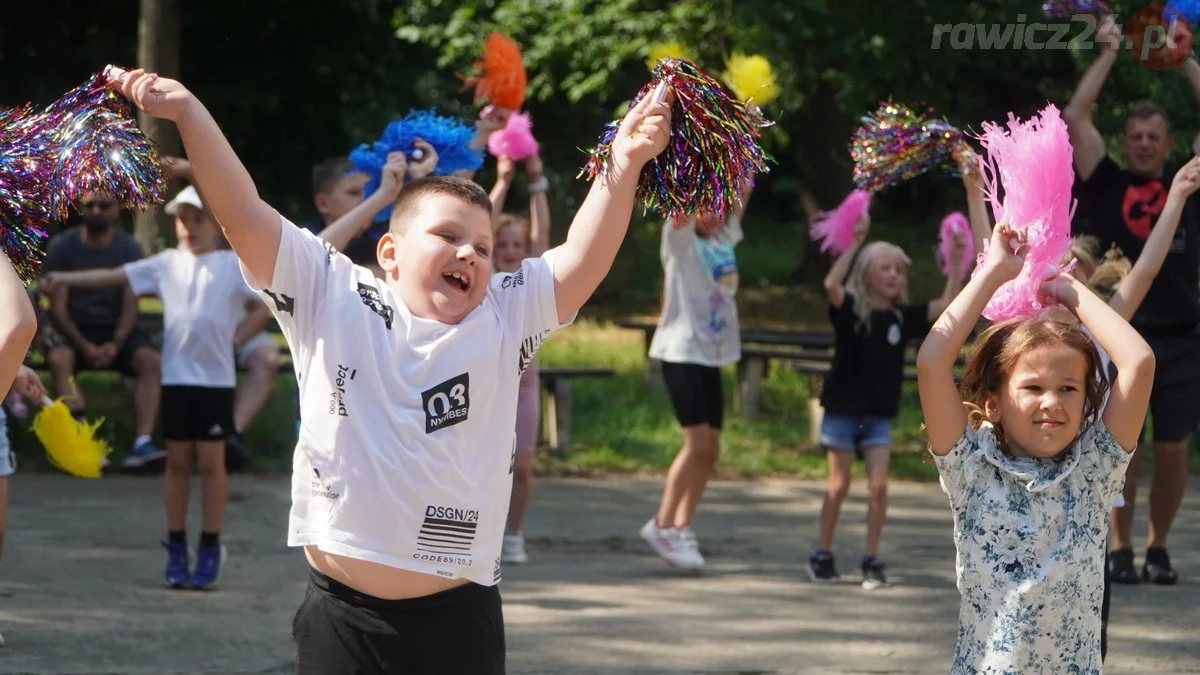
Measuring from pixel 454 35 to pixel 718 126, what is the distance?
1450cm

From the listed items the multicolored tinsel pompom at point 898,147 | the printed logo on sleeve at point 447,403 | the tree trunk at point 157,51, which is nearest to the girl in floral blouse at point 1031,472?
the printed logo on sleeve at point 447,403

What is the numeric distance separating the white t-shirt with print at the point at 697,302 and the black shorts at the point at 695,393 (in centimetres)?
4

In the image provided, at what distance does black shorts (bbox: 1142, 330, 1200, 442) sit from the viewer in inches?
267

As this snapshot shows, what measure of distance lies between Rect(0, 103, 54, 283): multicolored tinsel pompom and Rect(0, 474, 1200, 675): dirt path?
7.14 ft

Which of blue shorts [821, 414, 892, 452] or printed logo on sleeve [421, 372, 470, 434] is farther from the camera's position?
blue shorts [821, 414, 892, 452]

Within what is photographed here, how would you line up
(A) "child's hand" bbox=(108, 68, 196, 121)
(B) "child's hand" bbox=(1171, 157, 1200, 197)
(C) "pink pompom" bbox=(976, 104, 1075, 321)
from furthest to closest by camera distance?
1. (B) "child's hand" bbox=(1171, 157, 1200, 197)
2. (C) "pink pompom" bbox=(976, 104, 1075, 321)
3. (A) "child's hand" bbox=(108, 68, 196, 121)

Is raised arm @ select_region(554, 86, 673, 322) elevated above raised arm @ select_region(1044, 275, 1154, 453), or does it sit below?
above

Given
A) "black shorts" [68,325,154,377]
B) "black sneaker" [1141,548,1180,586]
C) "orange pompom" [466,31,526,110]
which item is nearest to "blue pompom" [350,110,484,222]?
"orange pompom" [466,31,526,110]

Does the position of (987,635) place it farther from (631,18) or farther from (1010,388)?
(631,18)

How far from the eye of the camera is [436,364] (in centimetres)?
313

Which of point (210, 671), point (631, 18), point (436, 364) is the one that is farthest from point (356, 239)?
point (631, 18)

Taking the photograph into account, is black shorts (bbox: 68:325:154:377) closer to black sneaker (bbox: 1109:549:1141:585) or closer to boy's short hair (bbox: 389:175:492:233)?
black sneaker (bbox: 1109:549:1141:585)

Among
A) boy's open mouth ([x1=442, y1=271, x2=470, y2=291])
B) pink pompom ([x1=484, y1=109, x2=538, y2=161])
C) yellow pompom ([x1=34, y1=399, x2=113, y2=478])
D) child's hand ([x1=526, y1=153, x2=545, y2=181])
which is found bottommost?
yellow pompom ([x1=34, y1=399, x2=113, y2=478])

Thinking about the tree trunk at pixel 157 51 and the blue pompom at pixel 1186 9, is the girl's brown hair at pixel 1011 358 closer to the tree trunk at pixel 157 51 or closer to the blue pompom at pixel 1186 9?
the blue pompom at pixel 1186 9
